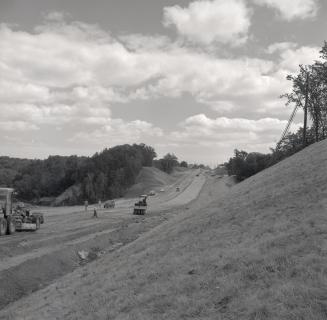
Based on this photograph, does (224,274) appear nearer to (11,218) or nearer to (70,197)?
(11,218)

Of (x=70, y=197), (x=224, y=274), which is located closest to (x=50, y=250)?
(x=224, y=274)

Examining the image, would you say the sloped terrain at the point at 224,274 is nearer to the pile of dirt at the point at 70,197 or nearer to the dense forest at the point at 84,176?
the pile of dirt at the point at 70,197

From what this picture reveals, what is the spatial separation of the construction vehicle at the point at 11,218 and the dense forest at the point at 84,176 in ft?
286

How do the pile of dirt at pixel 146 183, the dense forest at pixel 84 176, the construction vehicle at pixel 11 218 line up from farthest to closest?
1. the pile of dirt at pixel 146 183
2. the dense forest at pixel 84 176
3. the construction vehicle at pixel 11 218

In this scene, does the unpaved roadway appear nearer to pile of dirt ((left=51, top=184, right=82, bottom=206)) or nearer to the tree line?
pile of dirt ((left=51, top=184, right=82, bottom=206))

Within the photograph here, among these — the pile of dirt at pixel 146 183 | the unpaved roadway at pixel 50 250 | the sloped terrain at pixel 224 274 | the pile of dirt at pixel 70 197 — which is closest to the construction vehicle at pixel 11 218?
the unpaved roadway at pixel 50 250

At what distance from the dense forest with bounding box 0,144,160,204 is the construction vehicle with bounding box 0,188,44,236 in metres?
87.1

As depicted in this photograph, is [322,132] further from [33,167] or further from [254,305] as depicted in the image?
[33,167]

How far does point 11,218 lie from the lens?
3719 centimetres

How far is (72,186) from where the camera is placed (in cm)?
14162

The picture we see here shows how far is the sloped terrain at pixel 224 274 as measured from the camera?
34.5ft

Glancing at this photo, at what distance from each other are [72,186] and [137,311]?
132 metres

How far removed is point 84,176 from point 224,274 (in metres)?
132

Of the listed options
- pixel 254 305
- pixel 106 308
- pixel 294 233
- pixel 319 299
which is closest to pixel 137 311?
pixel 106 308
